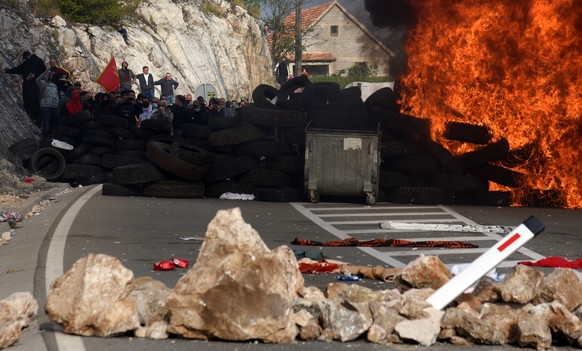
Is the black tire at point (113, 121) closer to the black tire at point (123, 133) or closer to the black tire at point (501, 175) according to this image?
the black tire at point (123, 133)

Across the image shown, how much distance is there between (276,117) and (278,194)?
2.41 metres

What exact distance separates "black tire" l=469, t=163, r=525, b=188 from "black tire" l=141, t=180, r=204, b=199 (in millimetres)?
6153

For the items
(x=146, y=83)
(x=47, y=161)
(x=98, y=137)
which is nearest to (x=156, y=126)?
(x=98, y=137)

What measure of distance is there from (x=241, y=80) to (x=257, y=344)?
5591cm

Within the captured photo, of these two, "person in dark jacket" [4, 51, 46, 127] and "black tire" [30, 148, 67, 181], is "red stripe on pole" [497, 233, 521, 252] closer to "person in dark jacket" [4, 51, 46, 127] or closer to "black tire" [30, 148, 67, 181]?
"black tire" [30, 148, 67, 181]

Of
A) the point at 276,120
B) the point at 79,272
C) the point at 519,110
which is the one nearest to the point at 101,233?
the point at 79,272

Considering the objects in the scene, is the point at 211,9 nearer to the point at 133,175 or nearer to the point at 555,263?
the point at 133,175

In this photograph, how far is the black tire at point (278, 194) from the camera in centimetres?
2206

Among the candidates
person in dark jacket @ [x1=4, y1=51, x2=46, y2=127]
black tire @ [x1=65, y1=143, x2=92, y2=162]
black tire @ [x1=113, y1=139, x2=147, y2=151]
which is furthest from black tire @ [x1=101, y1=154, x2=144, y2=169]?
person in dark jacket @ [x1=4, y1=51, x2=46, y2=127]

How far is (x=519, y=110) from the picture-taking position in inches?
921

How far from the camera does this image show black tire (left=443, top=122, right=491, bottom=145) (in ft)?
74.4

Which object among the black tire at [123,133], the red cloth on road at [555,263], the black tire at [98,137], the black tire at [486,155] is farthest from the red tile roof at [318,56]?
the red cloth on road at [555,263]

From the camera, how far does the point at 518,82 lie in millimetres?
23344

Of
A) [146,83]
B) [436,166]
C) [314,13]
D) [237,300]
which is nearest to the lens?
[237,300]
